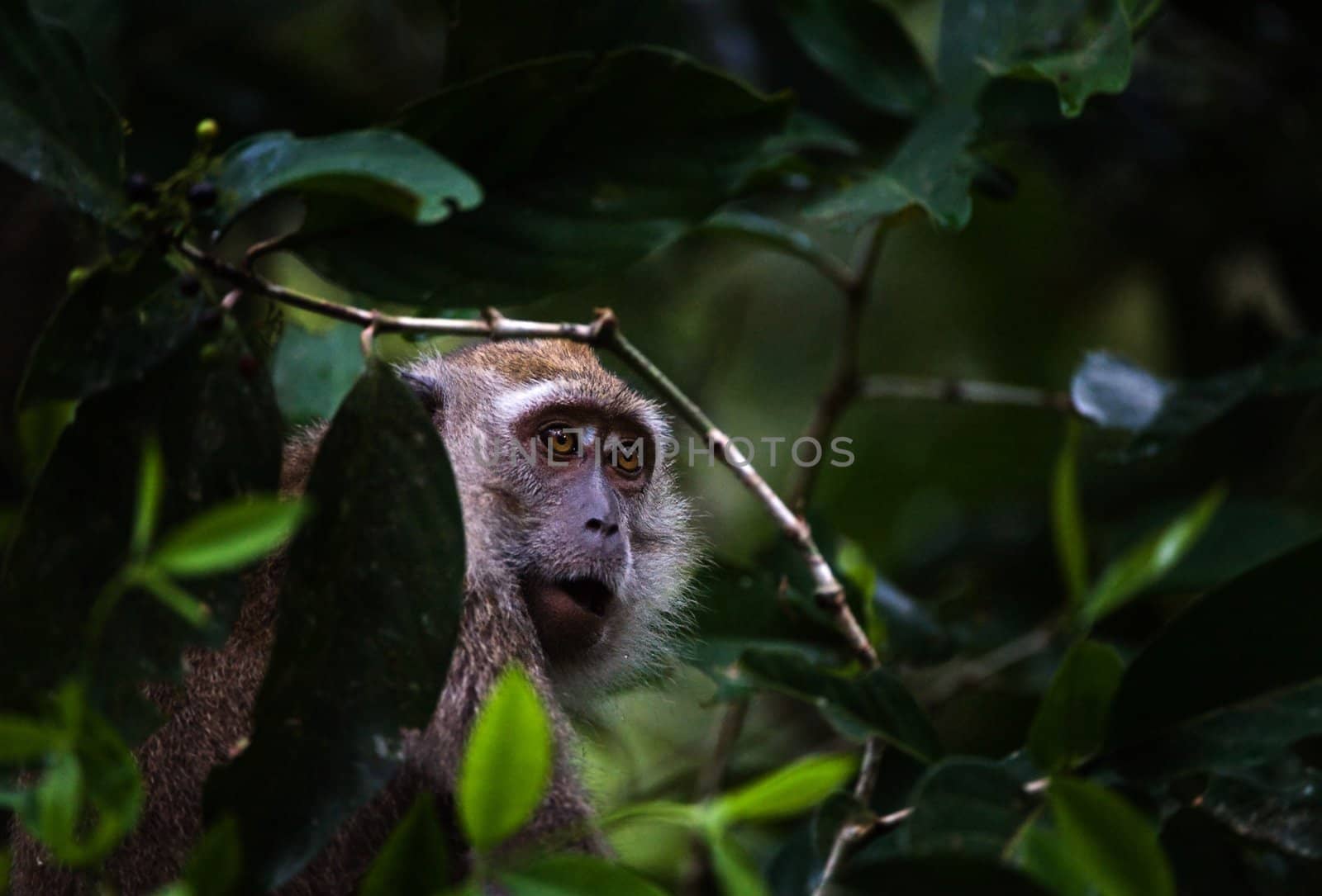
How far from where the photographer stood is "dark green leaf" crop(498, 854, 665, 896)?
4.17ft

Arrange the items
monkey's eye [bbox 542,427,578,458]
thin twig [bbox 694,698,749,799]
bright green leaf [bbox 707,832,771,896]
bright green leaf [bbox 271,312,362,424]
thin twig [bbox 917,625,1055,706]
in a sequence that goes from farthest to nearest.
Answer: thin twig [bbox 917,625,1055,706]
thin twig [bbox 694,698,749,799]
monkey's eye [bbox 542,427,578,458]
bright green leaf [bbox 271,312,362,424]
bright green leaf [bbox 707,832,771,896]

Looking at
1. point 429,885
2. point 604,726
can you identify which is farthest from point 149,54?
point 429,885

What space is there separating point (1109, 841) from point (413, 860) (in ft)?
2.45

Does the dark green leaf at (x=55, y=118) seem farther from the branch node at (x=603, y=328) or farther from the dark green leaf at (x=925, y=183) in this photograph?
the dark green leaf at (x=925, y=183)

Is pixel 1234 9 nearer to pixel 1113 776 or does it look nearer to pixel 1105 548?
pixel 1105 548

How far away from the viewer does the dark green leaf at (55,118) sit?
5.81ft

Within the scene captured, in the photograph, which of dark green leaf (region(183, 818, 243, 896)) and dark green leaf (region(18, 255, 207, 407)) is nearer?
dark green leaf (region(183, 818, 243, 896))

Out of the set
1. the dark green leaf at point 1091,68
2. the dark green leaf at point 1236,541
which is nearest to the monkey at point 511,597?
the dark green leaf at point 1091,68

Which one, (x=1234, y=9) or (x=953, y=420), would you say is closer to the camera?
(x=1234, y=9)

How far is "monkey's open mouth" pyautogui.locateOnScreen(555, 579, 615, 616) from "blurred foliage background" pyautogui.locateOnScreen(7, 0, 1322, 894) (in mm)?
573

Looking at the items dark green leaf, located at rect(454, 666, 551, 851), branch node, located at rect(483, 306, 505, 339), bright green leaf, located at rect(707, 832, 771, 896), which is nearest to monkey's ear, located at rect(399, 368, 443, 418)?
branch node, located at rect(483, 306, 505, 339)

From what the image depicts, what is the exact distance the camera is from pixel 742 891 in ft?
3.74

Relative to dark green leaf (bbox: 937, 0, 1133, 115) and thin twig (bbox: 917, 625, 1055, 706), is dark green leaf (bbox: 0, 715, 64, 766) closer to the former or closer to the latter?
dark green leaf (bbox: 937, 0, 1133, 115)

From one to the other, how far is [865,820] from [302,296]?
1.27m
